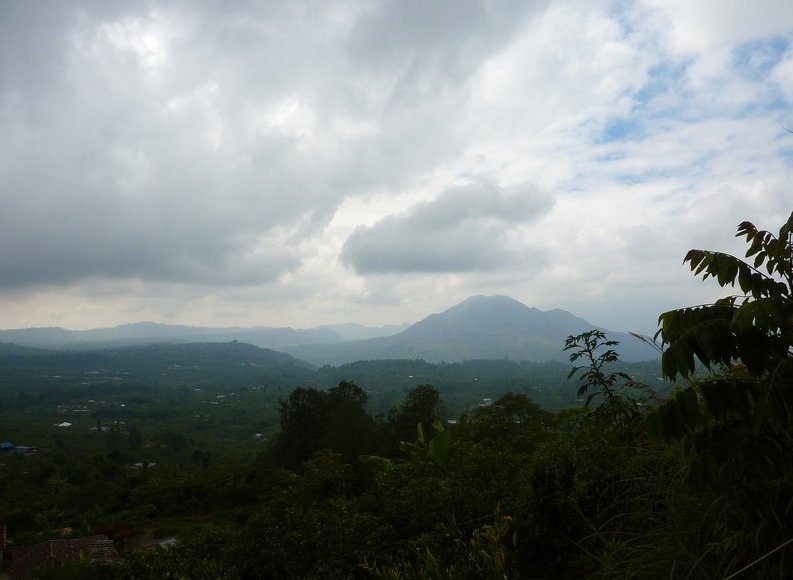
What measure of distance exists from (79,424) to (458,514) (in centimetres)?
11876

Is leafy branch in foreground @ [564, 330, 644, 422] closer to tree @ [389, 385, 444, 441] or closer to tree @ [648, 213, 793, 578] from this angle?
tree @ [648, 213, 793, 578]

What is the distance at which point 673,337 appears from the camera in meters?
3.20

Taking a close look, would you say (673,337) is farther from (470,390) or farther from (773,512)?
(470,390)

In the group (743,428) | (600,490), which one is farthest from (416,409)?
(743,428)

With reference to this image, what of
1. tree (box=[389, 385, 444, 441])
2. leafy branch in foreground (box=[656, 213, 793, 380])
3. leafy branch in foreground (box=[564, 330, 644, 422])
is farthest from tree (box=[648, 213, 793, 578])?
tree (box=[389, 385, 444, 441])

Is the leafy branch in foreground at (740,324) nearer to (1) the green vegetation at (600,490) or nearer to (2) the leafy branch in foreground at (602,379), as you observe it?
(1) the green vegetation at (600,490)

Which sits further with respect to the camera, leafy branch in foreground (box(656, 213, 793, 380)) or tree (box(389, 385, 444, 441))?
tree (box(389, 385, 444, 441))

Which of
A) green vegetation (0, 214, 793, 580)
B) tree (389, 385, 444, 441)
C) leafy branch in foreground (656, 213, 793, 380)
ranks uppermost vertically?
leafy branch in foreground (656, 213, 793, 380)

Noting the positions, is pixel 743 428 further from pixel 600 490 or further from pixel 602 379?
pixel 602 379

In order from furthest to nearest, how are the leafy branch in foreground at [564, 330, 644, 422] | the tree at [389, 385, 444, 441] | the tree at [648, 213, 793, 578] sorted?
the tree at [389, 385, 444, 441]
the leafy branch in foreground at [564, 330, 644, 422]
the tree at [648, 213, 793, 578]

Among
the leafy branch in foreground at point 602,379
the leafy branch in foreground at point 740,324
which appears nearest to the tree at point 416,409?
the leafy branch in foreground at point 602,379

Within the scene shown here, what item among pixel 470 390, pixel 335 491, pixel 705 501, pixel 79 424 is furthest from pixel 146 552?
pixel 470 390

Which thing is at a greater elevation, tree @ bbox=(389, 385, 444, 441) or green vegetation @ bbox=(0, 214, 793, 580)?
green vegetation @ bbox=(0, 214, 793, 580)

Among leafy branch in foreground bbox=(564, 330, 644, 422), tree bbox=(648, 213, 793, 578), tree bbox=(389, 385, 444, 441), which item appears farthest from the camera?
tree bbox=(389, 385, 444, 441)
